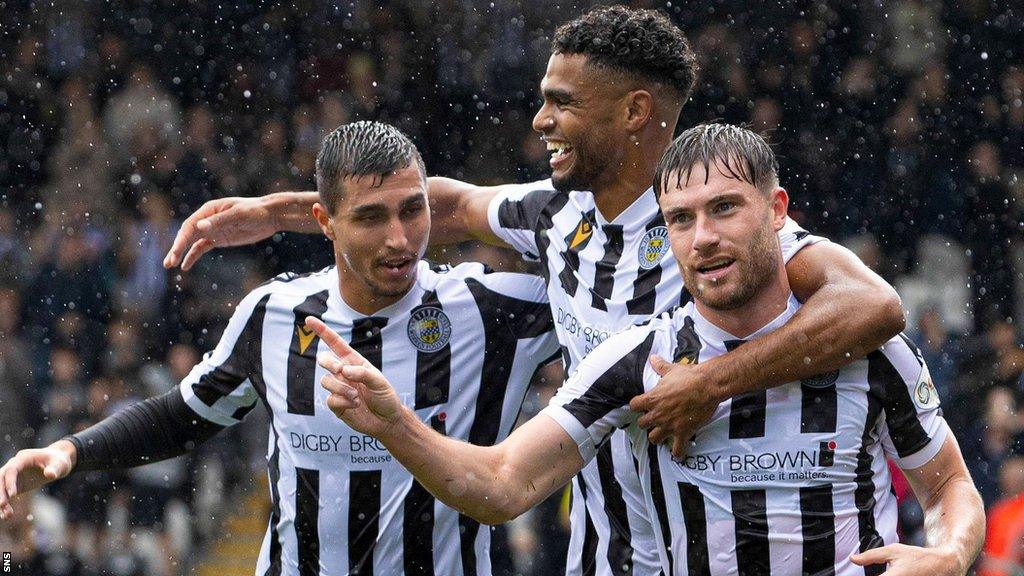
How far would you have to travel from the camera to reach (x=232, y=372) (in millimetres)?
3879

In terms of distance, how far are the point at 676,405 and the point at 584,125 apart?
3.61 feet

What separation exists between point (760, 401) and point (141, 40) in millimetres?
7614

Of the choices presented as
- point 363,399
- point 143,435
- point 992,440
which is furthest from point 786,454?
point 992,440

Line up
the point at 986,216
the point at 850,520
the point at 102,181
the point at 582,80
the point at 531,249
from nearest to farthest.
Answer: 1. the point at 850,520
2. the point at 582,80
3. the point at 531,249
4. the point at 986,216
5. the point at 102,181

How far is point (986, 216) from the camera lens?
8.02 metres

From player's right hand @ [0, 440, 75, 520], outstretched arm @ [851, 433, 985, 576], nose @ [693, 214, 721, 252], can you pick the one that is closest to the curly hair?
nose @ [693, 214, 721, 252]

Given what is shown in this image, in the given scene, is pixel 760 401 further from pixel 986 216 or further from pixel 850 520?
pixel 986 216

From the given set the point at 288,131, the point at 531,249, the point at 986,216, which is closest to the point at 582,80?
the point at 531,249

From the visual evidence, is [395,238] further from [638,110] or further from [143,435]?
[143,435]

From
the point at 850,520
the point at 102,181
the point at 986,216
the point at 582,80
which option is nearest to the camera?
the point at 850,520

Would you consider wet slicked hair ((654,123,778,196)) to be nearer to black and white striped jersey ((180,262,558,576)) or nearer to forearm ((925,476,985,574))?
forearm ((925,476,985,574))

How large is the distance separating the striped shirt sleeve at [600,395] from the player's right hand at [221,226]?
1.51m

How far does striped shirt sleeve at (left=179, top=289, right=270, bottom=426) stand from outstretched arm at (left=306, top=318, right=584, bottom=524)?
1.07 metres

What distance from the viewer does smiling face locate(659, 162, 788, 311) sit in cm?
293
